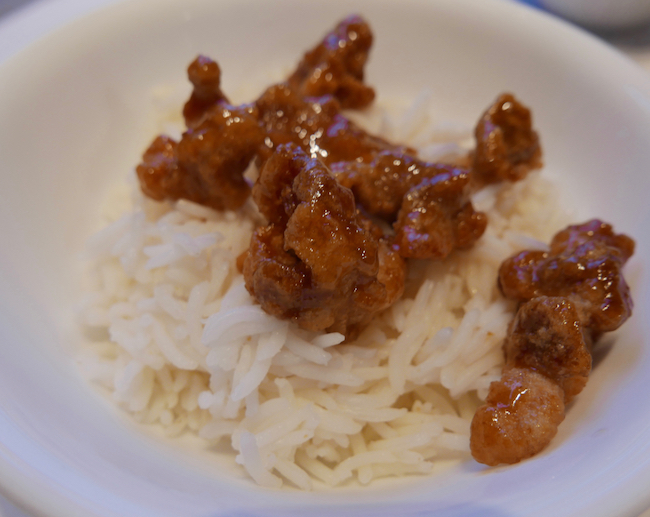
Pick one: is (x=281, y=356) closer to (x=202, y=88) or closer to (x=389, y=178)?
(x=389, y=178)

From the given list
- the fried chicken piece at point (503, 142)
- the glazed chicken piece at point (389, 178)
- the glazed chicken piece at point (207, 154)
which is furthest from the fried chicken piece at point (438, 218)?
the glazed chicken piece at point (207, 154)

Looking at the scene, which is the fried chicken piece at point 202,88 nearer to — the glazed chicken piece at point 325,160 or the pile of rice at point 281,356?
the glazed chicken piece at point 325,160

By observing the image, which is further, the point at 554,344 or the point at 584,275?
the point at 584,275

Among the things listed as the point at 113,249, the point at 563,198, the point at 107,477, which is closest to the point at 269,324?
the point at 107,477

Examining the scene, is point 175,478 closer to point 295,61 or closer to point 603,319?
point 603,319

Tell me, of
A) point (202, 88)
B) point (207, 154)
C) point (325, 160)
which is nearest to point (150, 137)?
point (202, 88)

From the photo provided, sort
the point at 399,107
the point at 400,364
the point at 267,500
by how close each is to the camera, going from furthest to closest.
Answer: the point at 399,107 < the point at 400,364 < the point at 267,500

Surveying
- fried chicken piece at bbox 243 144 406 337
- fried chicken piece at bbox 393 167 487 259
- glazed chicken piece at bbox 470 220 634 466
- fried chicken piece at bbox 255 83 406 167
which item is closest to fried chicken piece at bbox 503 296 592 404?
glazed chicken piece at bbox 470 220 634 466

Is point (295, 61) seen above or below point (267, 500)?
above

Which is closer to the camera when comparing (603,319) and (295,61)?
(603,319)
